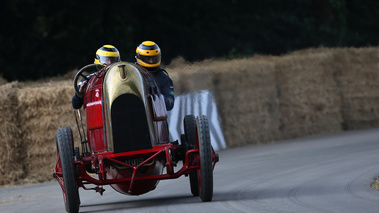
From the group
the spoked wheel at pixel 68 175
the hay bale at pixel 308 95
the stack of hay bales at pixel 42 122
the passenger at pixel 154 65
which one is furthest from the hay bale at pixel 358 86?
the spoked wheel at pixel 68 175

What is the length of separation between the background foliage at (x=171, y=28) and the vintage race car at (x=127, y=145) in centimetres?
1333

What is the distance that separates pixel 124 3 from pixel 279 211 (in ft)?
74.5

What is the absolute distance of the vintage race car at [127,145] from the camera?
911 cm

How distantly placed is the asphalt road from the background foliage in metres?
7.38

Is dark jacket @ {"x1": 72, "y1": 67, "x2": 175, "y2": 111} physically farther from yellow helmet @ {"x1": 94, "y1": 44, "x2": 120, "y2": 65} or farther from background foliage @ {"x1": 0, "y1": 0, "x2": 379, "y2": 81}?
background foliage @ {"x1": 0, "y1": 0, "x2": 379, "y2": 81}

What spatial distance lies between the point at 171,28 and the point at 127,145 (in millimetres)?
24400

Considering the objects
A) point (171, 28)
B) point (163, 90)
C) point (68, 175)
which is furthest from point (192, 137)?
point (171, 28)

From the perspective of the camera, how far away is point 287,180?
38.3ft

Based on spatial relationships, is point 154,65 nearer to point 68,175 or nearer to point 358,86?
point 68,175

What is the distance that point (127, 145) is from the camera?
918cm

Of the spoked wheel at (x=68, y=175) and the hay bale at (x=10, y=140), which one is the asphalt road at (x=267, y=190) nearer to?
the spoked wheel at (x=68, y=175)

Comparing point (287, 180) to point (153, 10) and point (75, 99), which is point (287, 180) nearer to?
point (75, 99)

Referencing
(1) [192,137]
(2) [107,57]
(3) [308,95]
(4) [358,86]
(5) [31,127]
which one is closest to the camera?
(1) [192,137]

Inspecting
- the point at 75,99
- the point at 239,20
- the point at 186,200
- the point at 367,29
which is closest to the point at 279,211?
the point at 186,200
